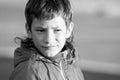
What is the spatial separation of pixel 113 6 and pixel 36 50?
4483 mm

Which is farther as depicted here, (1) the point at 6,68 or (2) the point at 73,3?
(2) the point at 73,3

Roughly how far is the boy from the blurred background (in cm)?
300

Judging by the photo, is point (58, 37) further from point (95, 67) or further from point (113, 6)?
point (113, 6)

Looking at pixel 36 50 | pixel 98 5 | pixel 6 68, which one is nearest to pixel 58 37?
pixel 36 50

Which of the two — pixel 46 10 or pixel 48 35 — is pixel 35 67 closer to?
pixel 48 35

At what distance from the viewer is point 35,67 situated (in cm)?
231

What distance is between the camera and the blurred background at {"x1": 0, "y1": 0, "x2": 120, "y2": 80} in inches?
228

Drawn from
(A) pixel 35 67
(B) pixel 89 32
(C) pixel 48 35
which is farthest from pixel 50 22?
(B) pixel 89 32

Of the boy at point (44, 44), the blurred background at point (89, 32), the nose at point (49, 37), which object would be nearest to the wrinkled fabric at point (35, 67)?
the boy at point (44, 44)

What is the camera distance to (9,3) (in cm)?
671

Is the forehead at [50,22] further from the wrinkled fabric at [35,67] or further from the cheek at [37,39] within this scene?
the wrinkled fabric at [35,67]

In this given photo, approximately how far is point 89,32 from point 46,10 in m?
4.10

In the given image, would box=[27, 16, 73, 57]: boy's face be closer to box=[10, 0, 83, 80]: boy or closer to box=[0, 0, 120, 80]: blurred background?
box=[10, 0, 83, 80]: boy

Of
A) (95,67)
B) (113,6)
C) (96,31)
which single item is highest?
(113,6)
